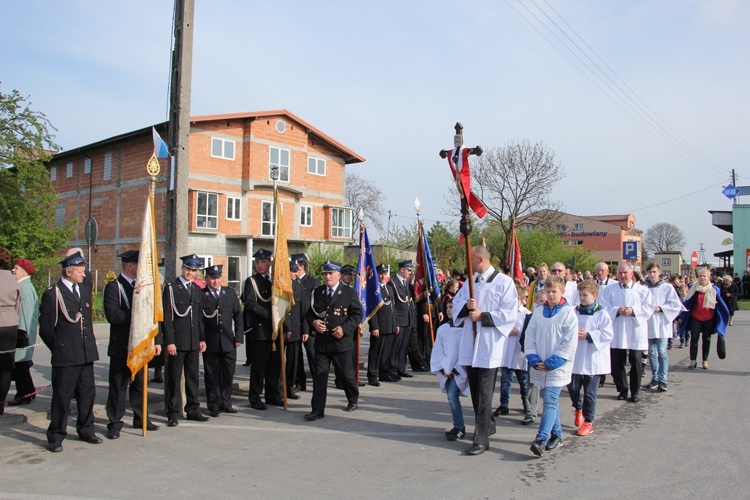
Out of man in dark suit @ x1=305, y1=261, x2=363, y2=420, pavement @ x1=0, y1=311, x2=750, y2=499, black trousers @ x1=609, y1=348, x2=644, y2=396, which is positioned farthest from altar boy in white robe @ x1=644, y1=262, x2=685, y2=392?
man in dark suit @ x1=305, y1=261, x2=363, y2=420

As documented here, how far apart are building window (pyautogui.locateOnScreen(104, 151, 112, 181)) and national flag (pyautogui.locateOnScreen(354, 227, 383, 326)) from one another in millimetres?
35572

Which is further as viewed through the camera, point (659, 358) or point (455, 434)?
point (659, 358)

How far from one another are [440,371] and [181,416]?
3.30 m

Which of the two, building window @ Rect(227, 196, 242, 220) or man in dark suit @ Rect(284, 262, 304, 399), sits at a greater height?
building window @ Rect(227, 196, 242, 220)

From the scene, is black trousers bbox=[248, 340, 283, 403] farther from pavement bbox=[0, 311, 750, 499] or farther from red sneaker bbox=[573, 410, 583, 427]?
red sneaker bbox=[573, 410, 583, 427]

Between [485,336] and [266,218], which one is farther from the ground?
[266,218]

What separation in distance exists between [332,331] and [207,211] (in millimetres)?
32045

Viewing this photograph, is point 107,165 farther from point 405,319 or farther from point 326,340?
point 326,340

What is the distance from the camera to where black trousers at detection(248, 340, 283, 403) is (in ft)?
28.5

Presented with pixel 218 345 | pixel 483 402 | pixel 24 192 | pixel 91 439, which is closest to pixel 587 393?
pixel 483 402

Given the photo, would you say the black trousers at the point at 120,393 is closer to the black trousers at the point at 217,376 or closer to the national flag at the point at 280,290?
the black trousers at the point at 217,376

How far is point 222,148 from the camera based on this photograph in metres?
39.5

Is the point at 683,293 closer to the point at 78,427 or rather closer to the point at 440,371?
the point at 440,371

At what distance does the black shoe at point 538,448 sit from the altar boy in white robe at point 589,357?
44.5 inches
